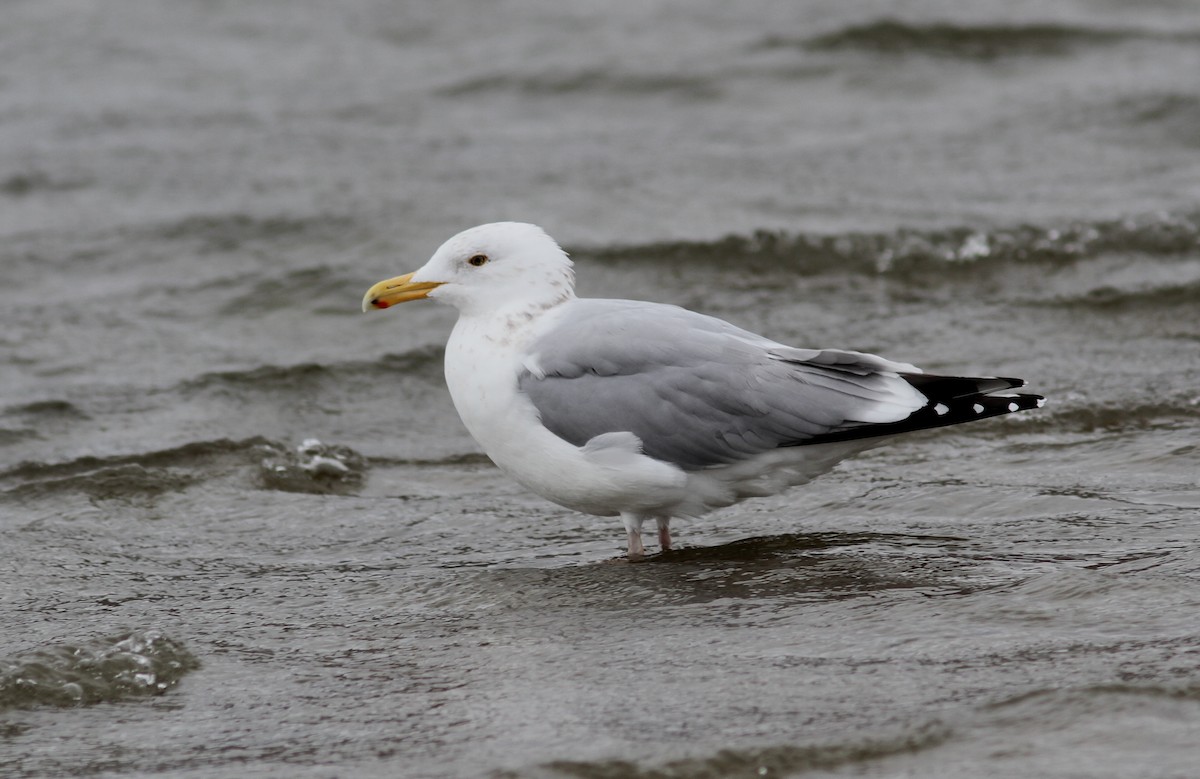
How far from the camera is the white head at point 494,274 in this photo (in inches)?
224

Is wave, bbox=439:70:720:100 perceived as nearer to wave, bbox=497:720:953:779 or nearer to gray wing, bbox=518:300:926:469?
gray wing, bbox=518:300:926:469

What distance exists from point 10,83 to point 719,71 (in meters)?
6.70

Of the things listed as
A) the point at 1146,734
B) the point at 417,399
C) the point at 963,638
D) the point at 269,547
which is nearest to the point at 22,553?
the point at 269,547

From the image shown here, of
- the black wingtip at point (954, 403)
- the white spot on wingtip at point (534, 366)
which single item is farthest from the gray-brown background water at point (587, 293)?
the white spot on wingtip at point (534, 366)

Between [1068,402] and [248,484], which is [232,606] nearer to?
[248,484]

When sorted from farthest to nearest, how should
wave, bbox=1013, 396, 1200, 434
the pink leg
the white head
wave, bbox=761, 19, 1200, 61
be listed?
wave, bbox=761, 19, 1200, 61 < wave, bbox=1013, 396, 1200, 434 < the white head < the pink leg

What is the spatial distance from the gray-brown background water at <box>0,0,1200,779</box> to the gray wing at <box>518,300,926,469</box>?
46 centimetres

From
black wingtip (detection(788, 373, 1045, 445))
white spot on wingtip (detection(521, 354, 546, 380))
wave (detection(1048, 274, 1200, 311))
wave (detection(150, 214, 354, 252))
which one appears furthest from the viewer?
wave (detection(150, 214, 354, 252))

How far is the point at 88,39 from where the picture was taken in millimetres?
15555

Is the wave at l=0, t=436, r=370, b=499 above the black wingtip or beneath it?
beneath

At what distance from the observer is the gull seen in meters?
5.28

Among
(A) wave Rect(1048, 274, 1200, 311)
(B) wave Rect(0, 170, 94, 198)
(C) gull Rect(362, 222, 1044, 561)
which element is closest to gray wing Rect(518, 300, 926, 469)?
(C) gull Rect(362, 222, 1044, 561)

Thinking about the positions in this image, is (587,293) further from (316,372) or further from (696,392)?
(696,392)

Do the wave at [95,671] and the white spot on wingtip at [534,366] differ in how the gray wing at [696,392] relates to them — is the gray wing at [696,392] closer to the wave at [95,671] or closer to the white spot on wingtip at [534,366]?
the white spot on wingtip at [534,366]
